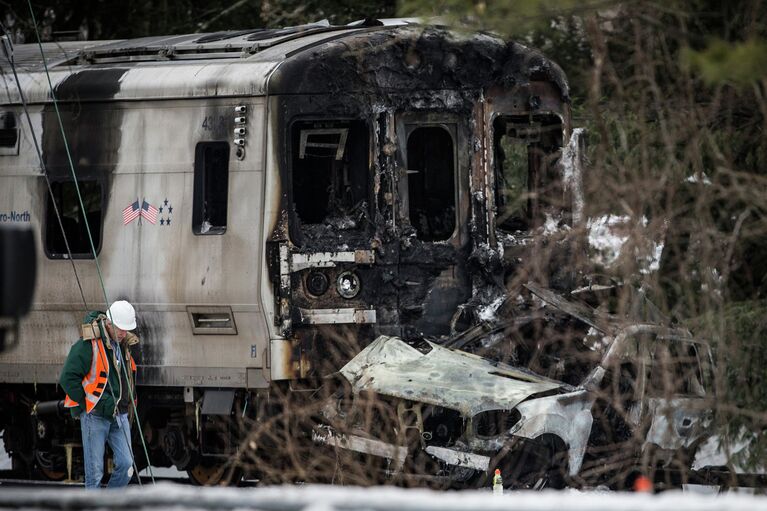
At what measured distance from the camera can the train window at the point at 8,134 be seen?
13.1 metres

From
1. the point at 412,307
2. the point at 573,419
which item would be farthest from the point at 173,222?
the point at 573,419

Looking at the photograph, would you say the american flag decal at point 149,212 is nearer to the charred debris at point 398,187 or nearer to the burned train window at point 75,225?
the burned train window at point 75,225

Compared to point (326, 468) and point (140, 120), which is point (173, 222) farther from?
point (326, 468)

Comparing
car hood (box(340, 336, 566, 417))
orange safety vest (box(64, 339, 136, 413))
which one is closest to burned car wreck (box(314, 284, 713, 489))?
car hood (box(340, 336, 566, 417))

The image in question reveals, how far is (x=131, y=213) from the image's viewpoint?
12352mm

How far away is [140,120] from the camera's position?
12.4 metres

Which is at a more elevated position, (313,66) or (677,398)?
(313,66)

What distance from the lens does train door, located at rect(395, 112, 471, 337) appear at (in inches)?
469

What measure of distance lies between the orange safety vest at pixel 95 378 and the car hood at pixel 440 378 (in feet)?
5.94

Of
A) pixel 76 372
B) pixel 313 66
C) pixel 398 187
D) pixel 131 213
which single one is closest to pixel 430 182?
pixel 398 187

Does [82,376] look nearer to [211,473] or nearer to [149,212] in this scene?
[149,212]

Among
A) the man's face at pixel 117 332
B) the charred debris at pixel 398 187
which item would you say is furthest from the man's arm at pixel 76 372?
the charred debris at pixel 398 187

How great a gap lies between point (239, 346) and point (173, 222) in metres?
1.23

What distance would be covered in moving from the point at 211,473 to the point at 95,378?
2.33 metres
